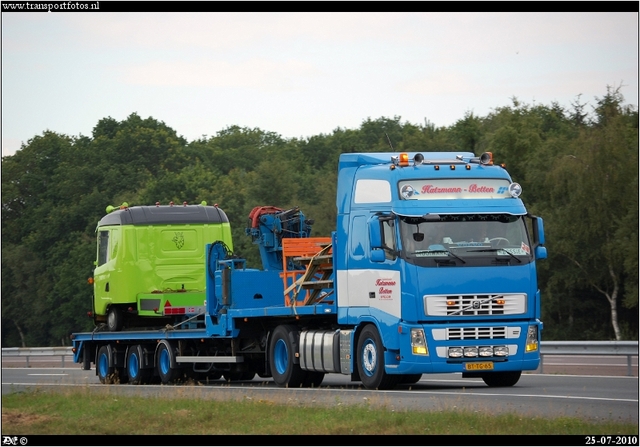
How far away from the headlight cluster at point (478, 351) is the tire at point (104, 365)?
11.1 meters

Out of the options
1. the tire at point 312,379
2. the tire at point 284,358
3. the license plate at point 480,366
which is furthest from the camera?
the tire at point 312,379

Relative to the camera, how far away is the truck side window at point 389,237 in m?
19.9

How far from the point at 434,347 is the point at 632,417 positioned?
17.1 ft

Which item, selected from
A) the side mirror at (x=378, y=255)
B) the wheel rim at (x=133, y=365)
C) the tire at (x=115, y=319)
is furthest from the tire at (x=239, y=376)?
the side mirror at (x=378, y=255)

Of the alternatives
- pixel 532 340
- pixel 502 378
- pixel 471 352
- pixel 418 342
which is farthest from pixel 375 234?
pixel 502 378

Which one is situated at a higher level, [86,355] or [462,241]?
[462,241]

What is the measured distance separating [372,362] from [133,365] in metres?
9.10

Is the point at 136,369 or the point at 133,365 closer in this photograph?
the point at 136,369

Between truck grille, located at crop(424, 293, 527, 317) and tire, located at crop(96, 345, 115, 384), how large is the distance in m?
11.1

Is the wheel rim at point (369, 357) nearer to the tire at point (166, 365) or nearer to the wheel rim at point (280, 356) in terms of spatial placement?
the wheel rim at point (280, 356)

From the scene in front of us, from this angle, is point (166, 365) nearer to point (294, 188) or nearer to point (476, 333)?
point (476, 333)

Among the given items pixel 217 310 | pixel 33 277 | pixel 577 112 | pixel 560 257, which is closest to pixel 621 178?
pixel 560 257

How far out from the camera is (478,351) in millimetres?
20000

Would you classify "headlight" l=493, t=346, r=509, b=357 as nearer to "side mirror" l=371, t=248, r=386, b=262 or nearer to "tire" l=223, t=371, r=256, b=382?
"side mirror" l=371, t=248, r=386, b=262
